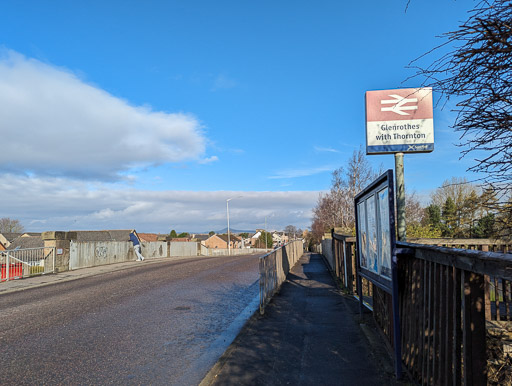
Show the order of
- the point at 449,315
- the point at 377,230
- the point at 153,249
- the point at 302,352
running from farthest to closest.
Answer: the point at 153,249 → the point at 302,352 → the point at 377,230 → the point at 449,315

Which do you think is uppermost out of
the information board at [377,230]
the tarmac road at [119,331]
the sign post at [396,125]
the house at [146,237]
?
the sign post at [396,125]

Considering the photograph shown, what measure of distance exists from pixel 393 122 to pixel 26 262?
1629 centimetres

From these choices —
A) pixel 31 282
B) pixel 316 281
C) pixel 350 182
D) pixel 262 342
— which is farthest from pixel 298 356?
pixel 350 182

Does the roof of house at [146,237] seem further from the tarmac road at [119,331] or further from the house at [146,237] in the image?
the tarmac road at [119,331]

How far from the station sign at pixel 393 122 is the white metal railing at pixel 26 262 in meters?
15.3

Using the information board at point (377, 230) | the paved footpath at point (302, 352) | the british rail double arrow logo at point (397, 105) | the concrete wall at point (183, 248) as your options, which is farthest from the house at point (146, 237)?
the information board at point (377, 230)

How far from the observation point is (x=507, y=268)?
2346mm

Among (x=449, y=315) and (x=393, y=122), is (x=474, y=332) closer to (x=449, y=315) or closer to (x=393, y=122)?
(x=449, y=315)

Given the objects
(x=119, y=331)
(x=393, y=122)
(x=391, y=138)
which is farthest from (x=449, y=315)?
(x=119, y=331)

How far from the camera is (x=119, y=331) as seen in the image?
26.0 feet

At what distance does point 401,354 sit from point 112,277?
15.2 meters

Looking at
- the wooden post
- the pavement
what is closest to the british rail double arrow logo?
the pavement

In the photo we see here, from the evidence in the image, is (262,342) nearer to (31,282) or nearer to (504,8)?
(504,8)

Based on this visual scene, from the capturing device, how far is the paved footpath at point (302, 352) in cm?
500
